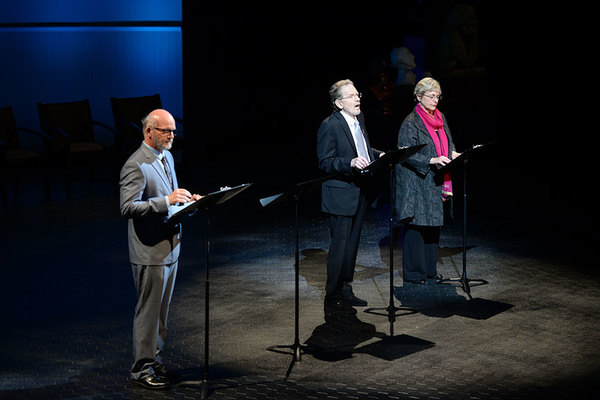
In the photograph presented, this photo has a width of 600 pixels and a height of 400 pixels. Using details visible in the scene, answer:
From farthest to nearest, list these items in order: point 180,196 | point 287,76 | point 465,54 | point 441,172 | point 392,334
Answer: point 287,76 → point 465,54 → point 441,172 → point 392,334 → point 180,196

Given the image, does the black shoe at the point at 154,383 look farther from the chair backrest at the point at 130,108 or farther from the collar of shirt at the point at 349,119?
the chair backrest at the point at 130,108

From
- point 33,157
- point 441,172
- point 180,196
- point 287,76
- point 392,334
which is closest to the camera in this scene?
point 180,196

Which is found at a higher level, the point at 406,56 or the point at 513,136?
the point at 406,56

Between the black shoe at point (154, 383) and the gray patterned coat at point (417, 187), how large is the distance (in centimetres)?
250

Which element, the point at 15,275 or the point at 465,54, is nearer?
the point at 15,275

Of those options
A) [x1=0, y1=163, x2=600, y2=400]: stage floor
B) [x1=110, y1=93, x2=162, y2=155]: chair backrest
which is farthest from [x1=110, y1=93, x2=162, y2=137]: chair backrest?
[x1=0, y1=163, x2=600, y2=400]: stage floor

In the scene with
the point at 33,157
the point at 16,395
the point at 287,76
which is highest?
the point at 287,76

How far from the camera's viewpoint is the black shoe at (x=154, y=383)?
4.68 metres

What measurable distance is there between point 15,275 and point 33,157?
3025 mm

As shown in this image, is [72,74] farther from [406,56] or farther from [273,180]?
[406,56]

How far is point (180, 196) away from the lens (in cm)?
443

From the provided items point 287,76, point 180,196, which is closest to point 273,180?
point 287,76

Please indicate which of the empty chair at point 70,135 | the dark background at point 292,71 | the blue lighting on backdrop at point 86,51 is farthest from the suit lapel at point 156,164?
the blue lighting on backdrop at point 86,51

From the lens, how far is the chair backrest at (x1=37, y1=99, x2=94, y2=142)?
34.1ft
